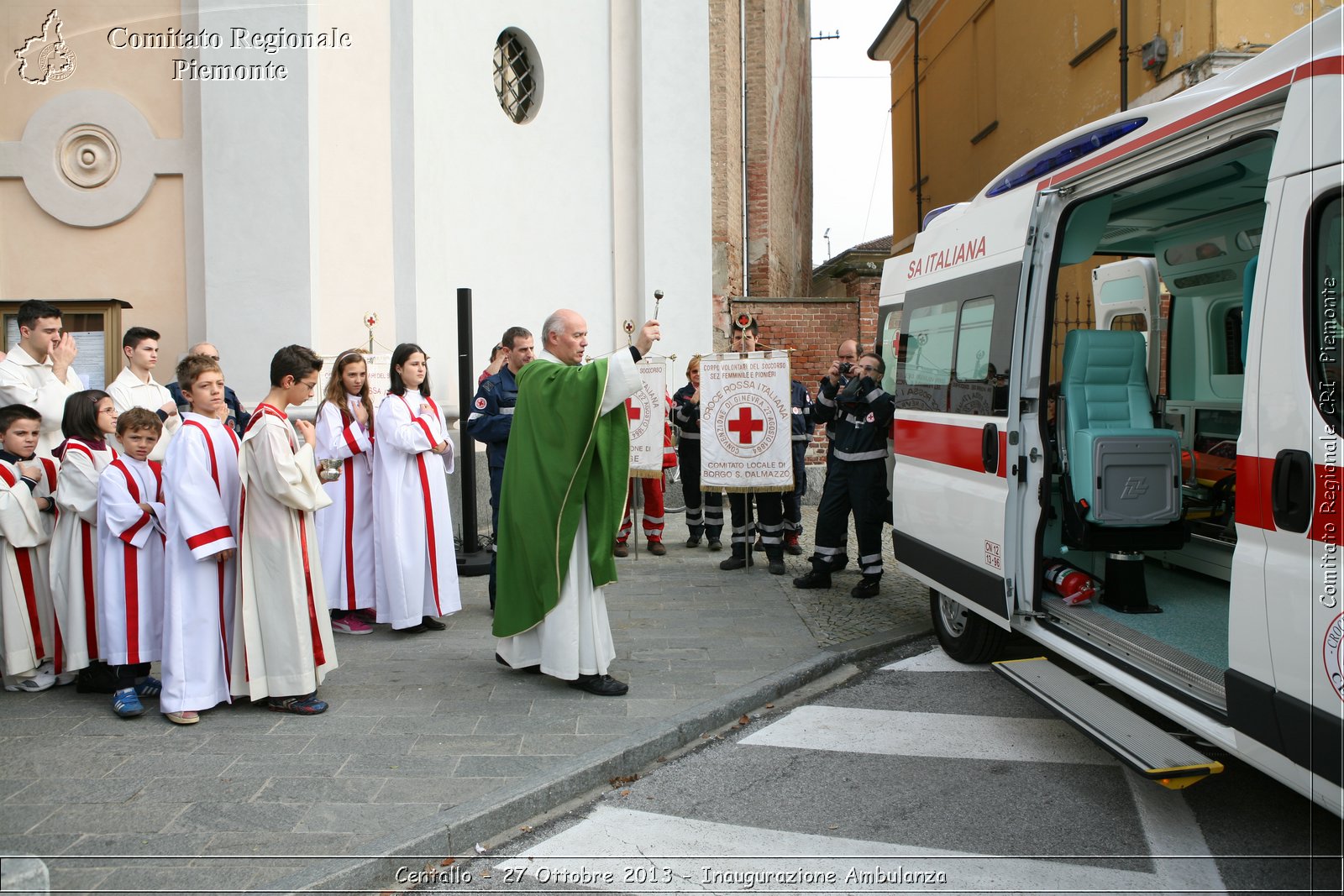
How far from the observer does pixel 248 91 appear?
9172 mm

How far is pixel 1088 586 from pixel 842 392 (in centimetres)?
309

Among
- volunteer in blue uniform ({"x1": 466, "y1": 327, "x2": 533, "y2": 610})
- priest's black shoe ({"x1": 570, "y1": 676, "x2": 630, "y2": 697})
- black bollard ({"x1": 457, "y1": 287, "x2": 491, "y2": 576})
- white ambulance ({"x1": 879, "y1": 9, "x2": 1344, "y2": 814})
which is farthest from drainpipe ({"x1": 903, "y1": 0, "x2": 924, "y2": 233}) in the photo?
priest's black shoe ({"x1": 570, "y1": 676, "x2": 630, "y2": 697})

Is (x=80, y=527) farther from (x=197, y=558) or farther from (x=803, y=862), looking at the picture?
(x=803, y=862)

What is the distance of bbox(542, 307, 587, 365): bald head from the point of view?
18.1ft

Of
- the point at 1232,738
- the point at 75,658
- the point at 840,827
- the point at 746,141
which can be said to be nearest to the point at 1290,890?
the point at 1232,738

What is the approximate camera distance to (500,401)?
24.2 ft

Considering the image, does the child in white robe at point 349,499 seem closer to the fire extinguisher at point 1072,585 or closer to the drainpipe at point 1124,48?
the fire extinguisher at point 1072,585

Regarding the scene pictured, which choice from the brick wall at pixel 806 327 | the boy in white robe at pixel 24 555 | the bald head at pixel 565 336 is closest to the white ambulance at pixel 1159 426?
the bald head at pixel 565 336

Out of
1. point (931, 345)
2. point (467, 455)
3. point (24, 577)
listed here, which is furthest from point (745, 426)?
point (24, 577)

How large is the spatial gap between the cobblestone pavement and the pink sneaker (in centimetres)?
8

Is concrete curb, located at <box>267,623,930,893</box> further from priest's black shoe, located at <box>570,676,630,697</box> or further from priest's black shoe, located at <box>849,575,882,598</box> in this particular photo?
priest's black shoe, located at <box>849,575,882,598</box>

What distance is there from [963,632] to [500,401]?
3.62 metres

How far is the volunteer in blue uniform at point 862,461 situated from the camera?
7766mm

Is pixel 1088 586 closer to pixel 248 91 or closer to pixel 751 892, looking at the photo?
pixel 751 892
